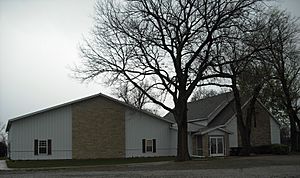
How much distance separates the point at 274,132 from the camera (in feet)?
162

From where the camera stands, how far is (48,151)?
40875 millimetres

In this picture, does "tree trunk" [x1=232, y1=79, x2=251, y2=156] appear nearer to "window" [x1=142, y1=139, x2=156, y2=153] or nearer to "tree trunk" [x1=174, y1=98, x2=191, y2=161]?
"tree trunk" [x1=174, y1=98, x2=191, y2=161]

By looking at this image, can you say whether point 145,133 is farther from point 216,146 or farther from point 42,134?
point 42,134

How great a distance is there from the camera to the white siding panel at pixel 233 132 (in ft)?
152

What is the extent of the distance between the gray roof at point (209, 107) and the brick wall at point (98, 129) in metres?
10.7

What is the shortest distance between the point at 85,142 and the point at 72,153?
1.67 m

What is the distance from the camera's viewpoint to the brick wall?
4184 centimetres

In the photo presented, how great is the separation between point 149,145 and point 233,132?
9238 mm

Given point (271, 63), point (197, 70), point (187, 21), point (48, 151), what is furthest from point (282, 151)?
point (48, 151)

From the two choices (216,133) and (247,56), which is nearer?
(247,56)

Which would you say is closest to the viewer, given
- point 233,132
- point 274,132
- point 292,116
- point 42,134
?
point 42,134

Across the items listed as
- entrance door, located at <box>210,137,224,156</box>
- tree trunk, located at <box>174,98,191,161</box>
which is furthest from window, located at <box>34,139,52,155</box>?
entrance door, located at <box>210,137,224,156</box>

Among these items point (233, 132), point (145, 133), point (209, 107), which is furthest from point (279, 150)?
point (145, 133)

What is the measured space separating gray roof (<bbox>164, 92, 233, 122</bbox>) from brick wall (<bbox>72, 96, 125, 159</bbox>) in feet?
35.0
